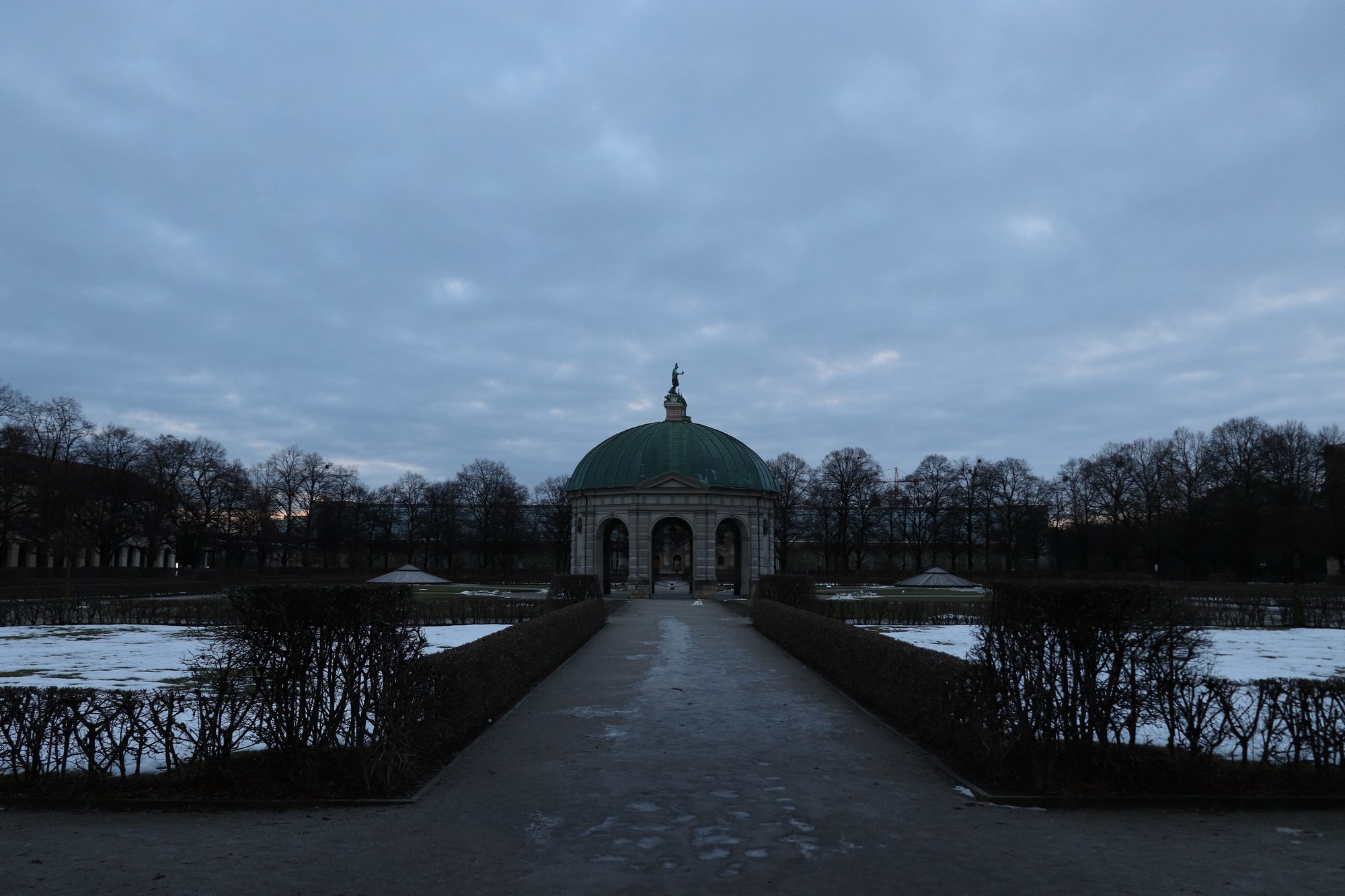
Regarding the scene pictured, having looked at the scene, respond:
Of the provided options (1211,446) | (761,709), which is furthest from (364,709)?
(1211,446)

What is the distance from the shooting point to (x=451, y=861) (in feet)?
21.4

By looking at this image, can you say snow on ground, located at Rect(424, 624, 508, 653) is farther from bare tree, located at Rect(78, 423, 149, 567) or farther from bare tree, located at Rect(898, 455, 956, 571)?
bare tree, located at Rect(898, 455, 956, 571)

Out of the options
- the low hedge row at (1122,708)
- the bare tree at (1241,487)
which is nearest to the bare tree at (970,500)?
the bare tree at (1241,487)

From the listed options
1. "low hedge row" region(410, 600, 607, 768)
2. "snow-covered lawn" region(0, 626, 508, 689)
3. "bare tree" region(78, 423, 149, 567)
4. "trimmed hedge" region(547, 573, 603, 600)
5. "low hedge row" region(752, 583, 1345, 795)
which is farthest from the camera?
Result: "bare tree" region(78, 423, 149, 567)

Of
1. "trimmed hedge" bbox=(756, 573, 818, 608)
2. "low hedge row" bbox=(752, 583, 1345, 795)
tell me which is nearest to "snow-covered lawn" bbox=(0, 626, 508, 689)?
"low hedge row" bbox=(752, 583, 1345, 795)

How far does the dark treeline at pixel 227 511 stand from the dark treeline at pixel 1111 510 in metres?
25.4

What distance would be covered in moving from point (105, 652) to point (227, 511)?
58.6m

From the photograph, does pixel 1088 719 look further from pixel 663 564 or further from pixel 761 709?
pixel 663 564

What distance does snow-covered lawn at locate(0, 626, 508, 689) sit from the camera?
49.1 ft

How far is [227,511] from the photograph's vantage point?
7325 centimetres

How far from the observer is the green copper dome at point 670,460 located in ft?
165

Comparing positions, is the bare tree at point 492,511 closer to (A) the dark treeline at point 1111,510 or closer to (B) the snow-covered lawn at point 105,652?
(A) the dark treeline at point 1111,510

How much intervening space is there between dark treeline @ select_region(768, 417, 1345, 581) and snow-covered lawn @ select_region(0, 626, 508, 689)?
53634 mm

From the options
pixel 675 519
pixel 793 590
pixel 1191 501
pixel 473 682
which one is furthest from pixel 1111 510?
pixel 473 682
